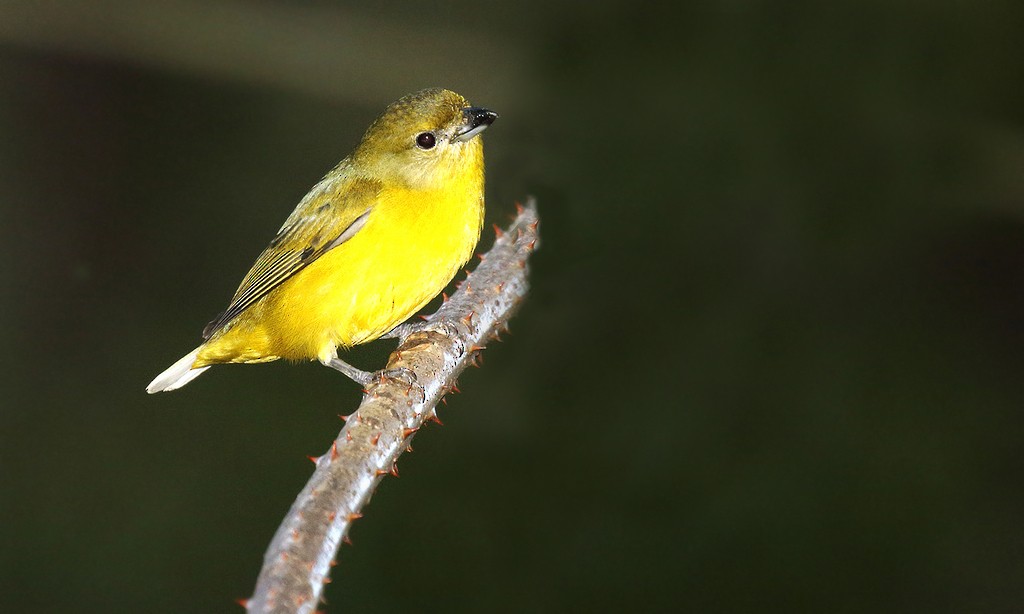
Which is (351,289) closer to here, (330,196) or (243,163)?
(330,196)

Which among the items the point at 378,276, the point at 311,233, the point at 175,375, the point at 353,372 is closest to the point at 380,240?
the point at 378,276

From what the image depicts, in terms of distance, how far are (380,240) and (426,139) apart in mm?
619

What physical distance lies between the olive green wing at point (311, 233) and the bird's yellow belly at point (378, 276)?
6 cm

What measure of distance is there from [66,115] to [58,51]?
0.94 metres

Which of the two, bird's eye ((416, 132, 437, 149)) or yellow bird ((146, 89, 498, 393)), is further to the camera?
bird's eye ((416, 132, 437, 149))

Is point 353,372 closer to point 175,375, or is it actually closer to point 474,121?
point 175,375

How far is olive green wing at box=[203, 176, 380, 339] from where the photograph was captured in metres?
5.02

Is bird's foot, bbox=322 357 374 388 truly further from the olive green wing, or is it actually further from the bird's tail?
the bird's tail

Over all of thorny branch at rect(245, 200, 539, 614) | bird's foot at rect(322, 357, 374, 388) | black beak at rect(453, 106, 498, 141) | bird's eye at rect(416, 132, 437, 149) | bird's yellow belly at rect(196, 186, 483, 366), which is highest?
black beak at rect(453, 106, 498, 141)

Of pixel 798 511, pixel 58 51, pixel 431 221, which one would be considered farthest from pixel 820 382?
pixel 58 51

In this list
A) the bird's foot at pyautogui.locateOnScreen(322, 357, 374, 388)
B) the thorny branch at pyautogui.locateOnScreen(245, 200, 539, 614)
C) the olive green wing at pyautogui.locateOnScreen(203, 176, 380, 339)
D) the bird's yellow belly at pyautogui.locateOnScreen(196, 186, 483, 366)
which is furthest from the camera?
the olive green wing at pyautogui.locateOnScreen(203, 176, 380, 339)

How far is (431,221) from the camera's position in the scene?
190 inches

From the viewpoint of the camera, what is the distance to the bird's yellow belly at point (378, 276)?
188 inches

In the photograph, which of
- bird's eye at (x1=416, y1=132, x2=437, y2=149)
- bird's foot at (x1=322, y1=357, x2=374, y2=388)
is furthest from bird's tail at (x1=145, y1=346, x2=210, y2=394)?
bird's eye at (x1=416, y1=132, x2=437, y2=149)
